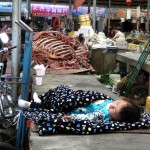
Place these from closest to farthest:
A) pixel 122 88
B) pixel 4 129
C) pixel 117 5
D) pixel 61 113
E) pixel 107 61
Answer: pixel 61 113 < pixel 4 129 < pixel 122 88 < pixel 107 61 < pixel 117 5

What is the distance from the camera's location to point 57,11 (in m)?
31.7

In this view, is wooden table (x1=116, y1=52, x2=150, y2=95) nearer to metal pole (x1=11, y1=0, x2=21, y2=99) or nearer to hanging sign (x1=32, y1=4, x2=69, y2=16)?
metal pole (x1=11, y1=0, x2=21, y2=99)

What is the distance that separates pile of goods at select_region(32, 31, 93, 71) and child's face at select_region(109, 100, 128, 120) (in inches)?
192

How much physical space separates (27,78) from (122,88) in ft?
12.9

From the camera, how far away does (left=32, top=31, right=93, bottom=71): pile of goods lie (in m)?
8.69

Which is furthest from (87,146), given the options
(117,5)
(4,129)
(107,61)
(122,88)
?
(117,5)

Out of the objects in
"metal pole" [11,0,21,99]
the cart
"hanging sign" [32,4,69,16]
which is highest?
"hanging sign" [32,4,69,16]

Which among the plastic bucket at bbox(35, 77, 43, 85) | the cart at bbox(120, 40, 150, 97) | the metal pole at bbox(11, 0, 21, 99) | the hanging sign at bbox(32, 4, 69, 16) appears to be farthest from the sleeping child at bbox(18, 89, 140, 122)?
the hanging sign at bbox(32, 4, 69, 16)

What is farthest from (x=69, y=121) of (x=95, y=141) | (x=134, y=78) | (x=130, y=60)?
(x=130, y=60)

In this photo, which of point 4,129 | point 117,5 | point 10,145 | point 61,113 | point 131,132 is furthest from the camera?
point 117,5

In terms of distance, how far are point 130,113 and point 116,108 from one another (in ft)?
0.49

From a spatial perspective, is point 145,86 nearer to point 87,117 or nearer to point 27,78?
point 27,78

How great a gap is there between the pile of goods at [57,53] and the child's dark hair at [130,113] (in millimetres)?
4997

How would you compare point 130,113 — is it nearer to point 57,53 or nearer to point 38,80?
point 38,80
